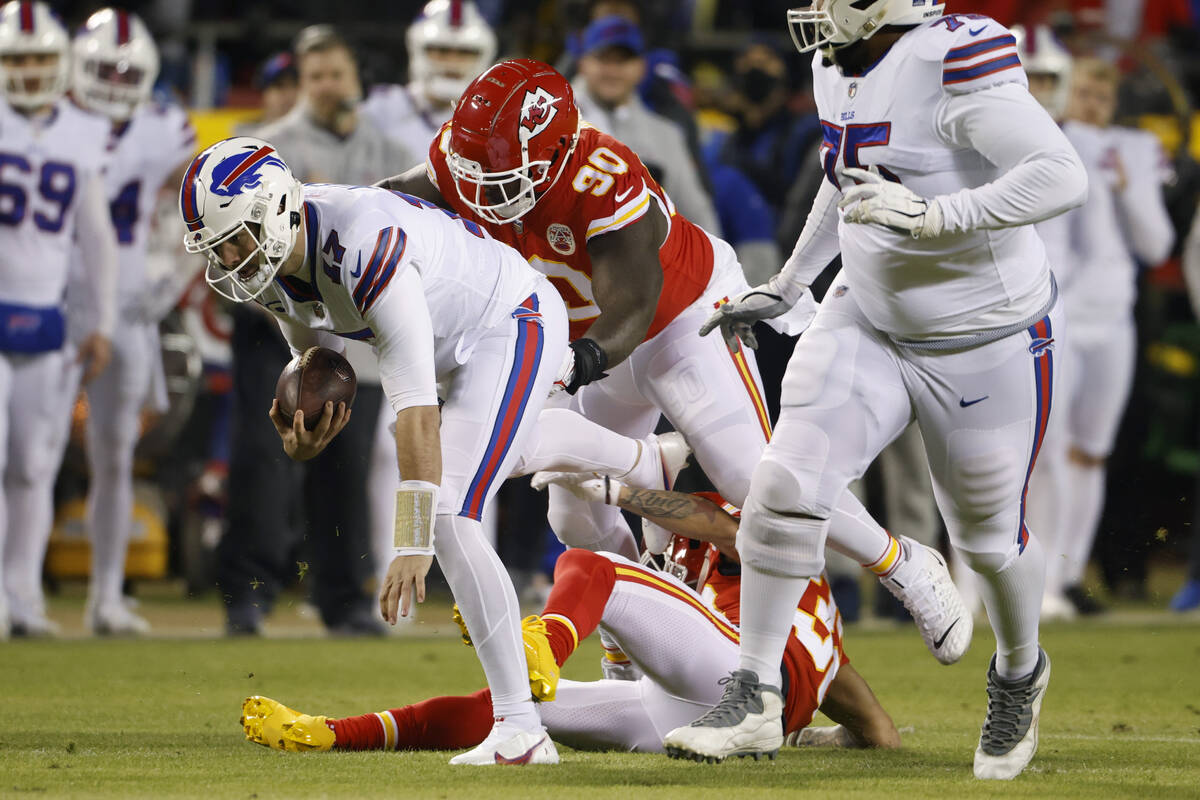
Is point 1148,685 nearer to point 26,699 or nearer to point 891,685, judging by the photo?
point 891,685

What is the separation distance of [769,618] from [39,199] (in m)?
4.71

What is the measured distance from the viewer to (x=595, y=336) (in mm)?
4781

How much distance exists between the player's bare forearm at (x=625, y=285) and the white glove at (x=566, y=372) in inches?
9.4

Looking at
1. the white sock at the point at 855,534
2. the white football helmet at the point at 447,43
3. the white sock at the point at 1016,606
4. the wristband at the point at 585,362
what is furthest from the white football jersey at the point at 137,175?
the white sock at the point at 1016,606

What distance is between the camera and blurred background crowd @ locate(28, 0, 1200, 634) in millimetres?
7793

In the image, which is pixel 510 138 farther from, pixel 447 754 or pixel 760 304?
pixel 447 754

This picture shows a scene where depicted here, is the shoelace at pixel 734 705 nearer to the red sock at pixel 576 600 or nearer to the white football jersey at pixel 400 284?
the red sock at pixel 576 600

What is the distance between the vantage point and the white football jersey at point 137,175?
8.03m

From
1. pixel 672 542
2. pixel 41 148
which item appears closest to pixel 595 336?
pixel 672 542

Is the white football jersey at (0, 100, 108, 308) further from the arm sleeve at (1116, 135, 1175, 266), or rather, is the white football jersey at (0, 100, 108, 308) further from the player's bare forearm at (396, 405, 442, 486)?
the arm sleeve at (1116, 135, 1175, 266)

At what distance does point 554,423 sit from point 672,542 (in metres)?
0.48

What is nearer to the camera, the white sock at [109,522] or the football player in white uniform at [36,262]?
the football player in white uniform at [36,262]

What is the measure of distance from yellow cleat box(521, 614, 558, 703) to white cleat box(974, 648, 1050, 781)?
3.16 feet

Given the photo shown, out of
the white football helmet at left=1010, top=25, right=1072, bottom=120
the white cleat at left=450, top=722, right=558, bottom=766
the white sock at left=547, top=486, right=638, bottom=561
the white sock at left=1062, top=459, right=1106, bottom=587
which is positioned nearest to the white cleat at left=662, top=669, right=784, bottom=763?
the white cleat at left=450, top=722, right=558, bottom=766
